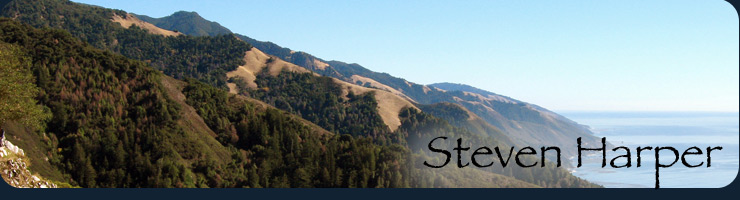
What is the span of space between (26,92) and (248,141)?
7553 centimetres

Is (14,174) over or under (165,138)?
over

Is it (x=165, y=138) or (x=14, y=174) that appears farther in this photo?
(x=165, y=138)

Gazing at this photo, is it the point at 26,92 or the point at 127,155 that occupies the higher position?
the point at 26,92

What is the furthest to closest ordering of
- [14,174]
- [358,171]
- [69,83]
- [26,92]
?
[358,171], [69,83], [26,92], [14,174]

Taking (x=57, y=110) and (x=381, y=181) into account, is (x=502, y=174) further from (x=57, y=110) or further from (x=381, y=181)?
(x=57, y=110)

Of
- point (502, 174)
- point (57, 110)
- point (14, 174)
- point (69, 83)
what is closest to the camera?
point (14, 174)

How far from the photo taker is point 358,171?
9700 centimetres

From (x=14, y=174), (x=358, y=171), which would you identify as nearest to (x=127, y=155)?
(x=358, y=171)

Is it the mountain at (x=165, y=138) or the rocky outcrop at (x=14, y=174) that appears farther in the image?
the mountain at (x=165, y=138)

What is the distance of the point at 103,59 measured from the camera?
105938 mm

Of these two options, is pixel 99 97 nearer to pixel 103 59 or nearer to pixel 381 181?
pixel 103 59

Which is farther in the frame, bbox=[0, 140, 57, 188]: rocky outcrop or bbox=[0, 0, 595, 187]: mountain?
bbox=[0, 0, 595, 187]: mountain

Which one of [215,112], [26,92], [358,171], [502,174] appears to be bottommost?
[502,174]

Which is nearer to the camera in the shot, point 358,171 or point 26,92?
point 26,92
